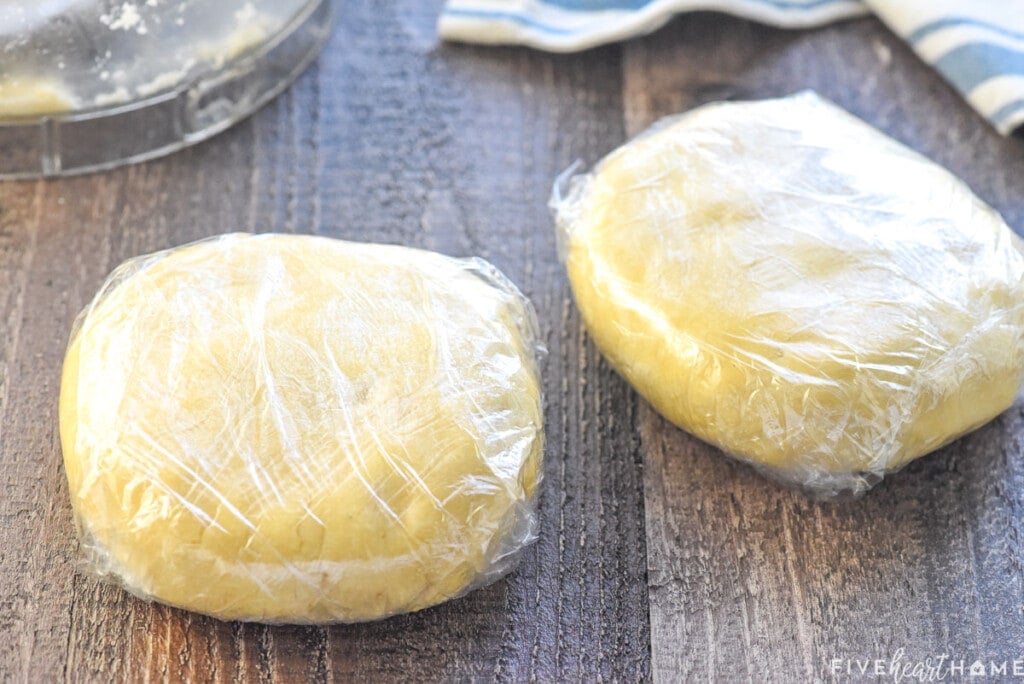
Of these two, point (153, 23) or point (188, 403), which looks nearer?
point (188, 403)

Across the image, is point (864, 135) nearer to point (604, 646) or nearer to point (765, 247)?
point (765, 247)

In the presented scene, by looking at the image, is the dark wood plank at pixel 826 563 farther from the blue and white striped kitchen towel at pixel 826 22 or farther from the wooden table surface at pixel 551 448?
the blue and white striped kitchen towel at pixel 826 22

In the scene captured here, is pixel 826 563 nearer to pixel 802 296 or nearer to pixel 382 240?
pixel 802 296

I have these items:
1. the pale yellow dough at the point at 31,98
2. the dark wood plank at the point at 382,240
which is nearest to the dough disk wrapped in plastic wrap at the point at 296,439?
the dark wood plank at the point at 382,240

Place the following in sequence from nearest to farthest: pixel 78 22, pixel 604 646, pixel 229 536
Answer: pixel 229 536, pixel 604 646, pixel 78 22

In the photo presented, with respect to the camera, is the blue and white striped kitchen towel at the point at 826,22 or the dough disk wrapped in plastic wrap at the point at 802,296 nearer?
the dough disk wrapped in plastic wrap at the point at 802,296

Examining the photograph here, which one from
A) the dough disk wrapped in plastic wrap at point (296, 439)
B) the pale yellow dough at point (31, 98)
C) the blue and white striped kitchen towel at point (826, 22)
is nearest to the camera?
the dough disk wrapped in plastic wrap at point (296, 439)

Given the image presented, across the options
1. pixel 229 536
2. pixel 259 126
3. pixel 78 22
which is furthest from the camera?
pixel 259 126

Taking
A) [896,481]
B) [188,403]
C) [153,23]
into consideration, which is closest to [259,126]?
[153,23]
